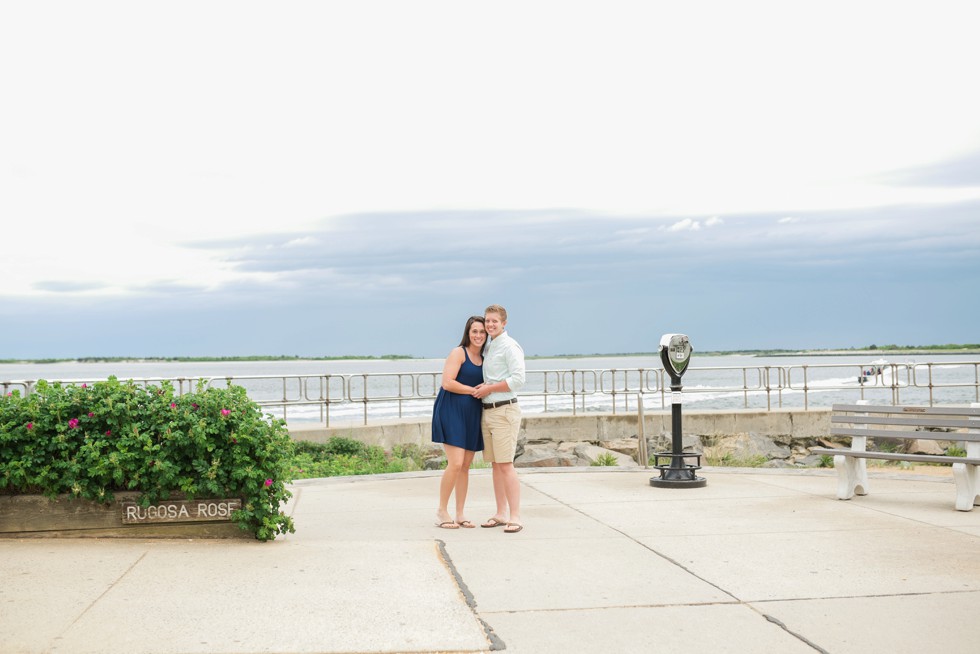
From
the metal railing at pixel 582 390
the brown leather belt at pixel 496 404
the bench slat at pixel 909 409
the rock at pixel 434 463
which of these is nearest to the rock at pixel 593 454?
the metal railing at pixel 582 390

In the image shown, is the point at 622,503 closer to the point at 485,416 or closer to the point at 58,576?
the point at 485,416

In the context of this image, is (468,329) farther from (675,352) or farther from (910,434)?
(910,434)

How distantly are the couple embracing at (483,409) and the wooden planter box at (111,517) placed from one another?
184cm

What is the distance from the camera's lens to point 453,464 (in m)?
8.25

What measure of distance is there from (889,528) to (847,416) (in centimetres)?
211

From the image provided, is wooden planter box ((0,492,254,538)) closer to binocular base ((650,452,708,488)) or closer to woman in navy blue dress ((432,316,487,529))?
woman in navy blue dress ((432,316,487,529))

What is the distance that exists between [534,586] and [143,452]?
3181 millimetres

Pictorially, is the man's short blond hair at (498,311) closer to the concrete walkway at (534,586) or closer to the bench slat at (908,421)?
the concrete walkway at (534,586)

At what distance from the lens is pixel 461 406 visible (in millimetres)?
8172

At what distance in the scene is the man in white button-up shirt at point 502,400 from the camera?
7.99 metres

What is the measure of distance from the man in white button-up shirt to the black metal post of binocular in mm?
3008

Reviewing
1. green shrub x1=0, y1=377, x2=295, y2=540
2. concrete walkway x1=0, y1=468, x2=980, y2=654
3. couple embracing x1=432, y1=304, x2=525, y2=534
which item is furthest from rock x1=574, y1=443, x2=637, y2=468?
green shrub x1=0, y1=377, x2=295, y2=540

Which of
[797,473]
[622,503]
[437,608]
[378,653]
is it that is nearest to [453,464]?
[622,503]

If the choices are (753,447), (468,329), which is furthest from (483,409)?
(753,447)
